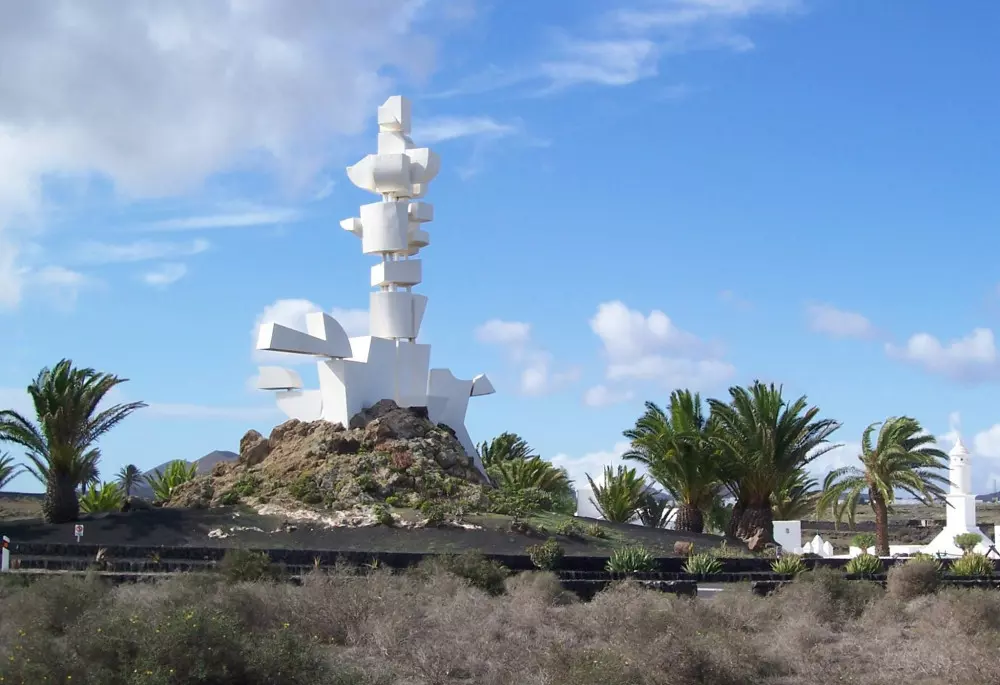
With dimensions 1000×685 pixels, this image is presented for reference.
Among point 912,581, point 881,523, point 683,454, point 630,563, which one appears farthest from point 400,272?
point 912,581

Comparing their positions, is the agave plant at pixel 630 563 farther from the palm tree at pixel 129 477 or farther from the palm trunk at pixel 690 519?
the palm tree at pixel 129 477

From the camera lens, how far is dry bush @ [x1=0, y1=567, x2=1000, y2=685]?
1127 centimetres

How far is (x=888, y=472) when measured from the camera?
3425 cm

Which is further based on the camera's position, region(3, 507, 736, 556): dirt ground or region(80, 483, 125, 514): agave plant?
region(80, 483, 125, 514): agave plant

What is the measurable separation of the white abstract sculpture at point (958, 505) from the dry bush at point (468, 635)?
62.9 ft

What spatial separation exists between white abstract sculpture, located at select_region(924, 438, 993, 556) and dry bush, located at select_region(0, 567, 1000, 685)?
19165mm

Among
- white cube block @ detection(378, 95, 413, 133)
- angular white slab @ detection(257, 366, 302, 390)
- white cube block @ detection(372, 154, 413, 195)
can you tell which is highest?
white cube block @ detection(378, 95, 413, 133)

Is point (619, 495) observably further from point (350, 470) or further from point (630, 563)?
point (630, 563)

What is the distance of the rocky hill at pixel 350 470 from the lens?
31312 millimetres

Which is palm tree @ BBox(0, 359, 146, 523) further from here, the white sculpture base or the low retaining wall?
the white sculpture base

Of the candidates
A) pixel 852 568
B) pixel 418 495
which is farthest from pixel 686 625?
pixel 418 495

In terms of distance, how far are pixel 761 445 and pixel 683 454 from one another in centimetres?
285

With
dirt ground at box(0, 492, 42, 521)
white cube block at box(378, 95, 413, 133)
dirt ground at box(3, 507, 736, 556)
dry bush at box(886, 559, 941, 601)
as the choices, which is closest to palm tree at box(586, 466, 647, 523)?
dirt ground at box(3, 507, 736, 556)

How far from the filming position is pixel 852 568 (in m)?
22.9
